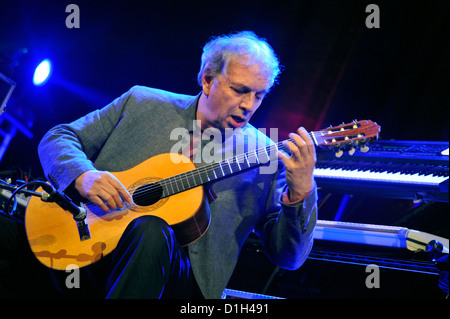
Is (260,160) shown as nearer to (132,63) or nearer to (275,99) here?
(275,99)

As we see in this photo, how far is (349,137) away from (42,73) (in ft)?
11.2

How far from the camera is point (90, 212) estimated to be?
74.5 inches

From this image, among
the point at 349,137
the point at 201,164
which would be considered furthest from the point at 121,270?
the point at 349,137

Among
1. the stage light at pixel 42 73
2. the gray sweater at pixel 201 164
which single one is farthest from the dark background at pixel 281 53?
the gray sweater at pixel 201 164

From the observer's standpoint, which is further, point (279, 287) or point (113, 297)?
point (279, 287)

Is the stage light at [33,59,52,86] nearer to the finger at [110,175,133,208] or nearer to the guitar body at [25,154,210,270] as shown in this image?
the guitar body at [25,154,210,270]

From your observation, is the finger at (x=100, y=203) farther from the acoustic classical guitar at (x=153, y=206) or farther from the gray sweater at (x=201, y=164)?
the gray sweater at (x=201, y=164)

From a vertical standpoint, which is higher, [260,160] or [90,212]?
[260,160]

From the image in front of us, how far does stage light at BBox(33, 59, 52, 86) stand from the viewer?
3.77m

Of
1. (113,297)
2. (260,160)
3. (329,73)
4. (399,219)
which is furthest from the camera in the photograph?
(329,73)

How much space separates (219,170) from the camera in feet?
6.61

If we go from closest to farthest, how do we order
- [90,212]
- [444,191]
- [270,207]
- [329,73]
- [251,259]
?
[90,212], [270,207], [444,191], [251,259], [329,73]

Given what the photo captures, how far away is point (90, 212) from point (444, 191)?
236 centimetres
